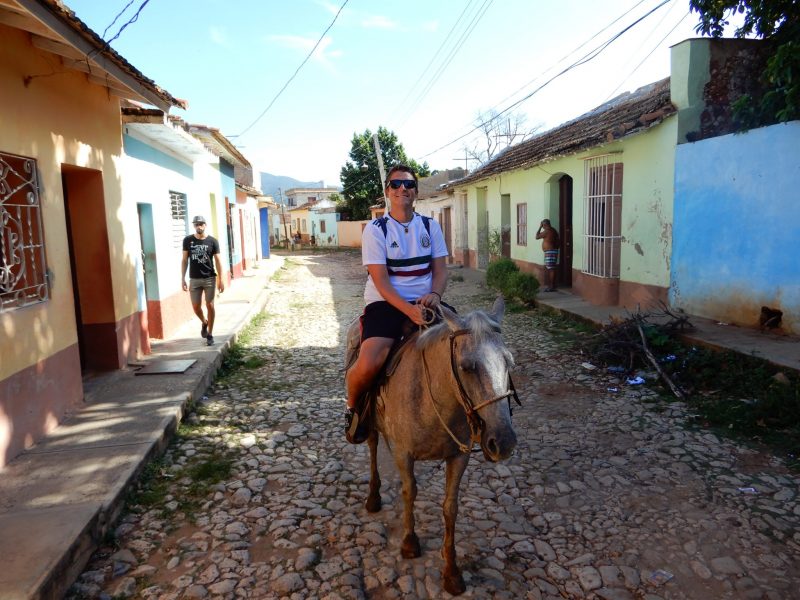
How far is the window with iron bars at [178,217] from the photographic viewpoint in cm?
935

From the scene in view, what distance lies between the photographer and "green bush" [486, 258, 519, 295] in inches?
445

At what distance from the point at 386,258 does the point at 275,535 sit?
1804 mm

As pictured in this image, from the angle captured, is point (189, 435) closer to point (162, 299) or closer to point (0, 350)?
point (0, 350)

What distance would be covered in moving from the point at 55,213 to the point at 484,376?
4281 mm

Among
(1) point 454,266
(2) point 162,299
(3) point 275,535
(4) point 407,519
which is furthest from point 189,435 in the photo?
(1) point 454,266

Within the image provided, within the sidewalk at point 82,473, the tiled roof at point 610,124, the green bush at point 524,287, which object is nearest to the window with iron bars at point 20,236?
the sidewalk at point 82,473

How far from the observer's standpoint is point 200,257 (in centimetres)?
745

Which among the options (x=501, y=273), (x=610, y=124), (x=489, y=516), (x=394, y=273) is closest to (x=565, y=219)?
(x=501, y=273)

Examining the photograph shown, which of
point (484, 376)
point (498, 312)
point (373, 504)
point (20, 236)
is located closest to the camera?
point (484, 376)

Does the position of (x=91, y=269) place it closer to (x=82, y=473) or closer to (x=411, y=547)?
(x=82, y=473)

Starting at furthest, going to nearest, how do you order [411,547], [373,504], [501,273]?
[501,273] → [373,504] → [411,547]

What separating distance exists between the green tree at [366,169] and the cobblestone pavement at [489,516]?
97.1 ft

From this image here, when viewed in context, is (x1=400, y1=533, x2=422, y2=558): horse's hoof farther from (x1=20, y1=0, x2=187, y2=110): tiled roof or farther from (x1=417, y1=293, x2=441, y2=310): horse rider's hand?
(x1=20, y1=0, x2=187, y2=110): tiled roof

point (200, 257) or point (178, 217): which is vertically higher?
point (178, 217)
